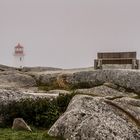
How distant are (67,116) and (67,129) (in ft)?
2.05

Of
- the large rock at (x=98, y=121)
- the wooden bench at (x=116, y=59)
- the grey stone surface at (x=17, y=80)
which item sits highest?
the wooden bench at (x=116, y=59)

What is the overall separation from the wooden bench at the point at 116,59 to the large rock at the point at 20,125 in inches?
593

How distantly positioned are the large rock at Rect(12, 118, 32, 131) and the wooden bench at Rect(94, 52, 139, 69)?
49.5 feet

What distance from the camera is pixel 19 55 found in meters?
67.9

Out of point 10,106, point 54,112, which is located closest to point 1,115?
point 10,106

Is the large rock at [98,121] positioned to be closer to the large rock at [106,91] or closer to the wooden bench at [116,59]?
the large rock at [106,91]

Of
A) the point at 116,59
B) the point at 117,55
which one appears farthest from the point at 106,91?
the point at 117,55

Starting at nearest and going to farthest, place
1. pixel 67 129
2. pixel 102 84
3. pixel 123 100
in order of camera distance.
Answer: pixel 67 129, pixel 123 100, pixel 102 84

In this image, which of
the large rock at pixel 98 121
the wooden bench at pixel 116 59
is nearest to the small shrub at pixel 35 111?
the large rock at pixel 98 121

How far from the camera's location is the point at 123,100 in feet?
60.6

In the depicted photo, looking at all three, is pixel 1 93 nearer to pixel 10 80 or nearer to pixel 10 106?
pixel 10 106

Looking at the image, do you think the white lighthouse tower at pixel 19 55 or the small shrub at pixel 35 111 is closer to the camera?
the small shrub at pixel 35 111

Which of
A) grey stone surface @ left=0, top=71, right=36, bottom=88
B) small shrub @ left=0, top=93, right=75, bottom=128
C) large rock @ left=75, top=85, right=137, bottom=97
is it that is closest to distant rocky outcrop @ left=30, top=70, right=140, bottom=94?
grey stone surface @ left=0, top=71, right=36, bottom=88

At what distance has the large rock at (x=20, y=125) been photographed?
1906 cm
